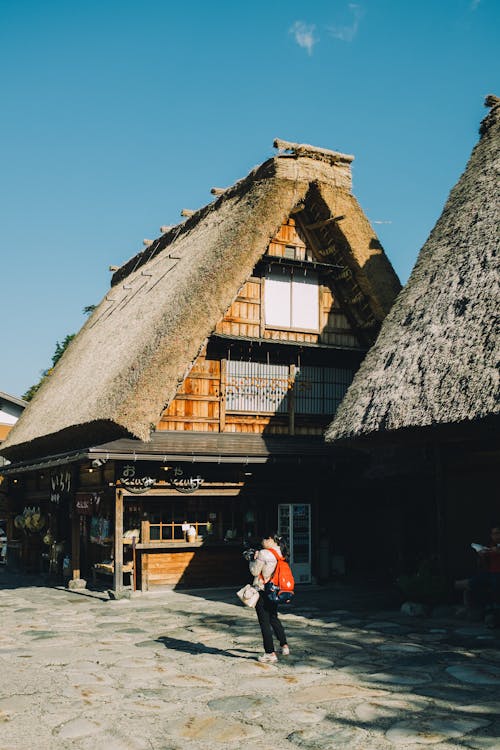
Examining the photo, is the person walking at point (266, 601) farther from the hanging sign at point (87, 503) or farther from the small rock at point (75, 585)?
the small rock at point (75, 585)

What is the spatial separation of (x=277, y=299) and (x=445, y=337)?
6396 mm

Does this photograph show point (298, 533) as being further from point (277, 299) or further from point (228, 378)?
point (277, 299)

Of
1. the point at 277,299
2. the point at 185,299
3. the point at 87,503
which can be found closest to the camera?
the point at 185,299

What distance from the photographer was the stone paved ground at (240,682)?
253 inches

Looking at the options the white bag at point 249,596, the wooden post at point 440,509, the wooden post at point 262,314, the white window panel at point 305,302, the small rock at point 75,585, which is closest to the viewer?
the white bag at point 249,596

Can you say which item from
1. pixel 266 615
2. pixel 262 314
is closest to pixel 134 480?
pixel 262 314

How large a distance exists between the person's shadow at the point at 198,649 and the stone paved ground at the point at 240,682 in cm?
3

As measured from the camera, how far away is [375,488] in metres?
17.8

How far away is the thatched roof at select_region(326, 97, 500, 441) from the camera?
11.4 metres

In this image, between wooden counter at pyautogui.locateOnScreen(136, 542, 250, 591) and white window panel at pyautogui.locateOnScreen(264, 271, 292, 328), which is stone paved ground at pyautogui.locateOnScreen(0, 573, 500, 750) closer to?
wooden counter at pyautogui.locateOnScreen(136, 542, 250, 591)

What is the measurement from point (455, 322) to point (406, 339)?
4.05 feet

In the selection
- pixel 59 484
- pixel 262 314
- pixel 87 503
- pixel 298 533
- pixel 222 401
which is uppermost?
pixel 262 314

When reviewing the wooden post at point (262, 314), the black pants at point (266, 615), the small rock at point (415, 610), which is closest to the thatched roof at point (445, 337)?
the small rock at point (415, 610)

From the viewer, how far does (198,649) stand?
33.4 feet
